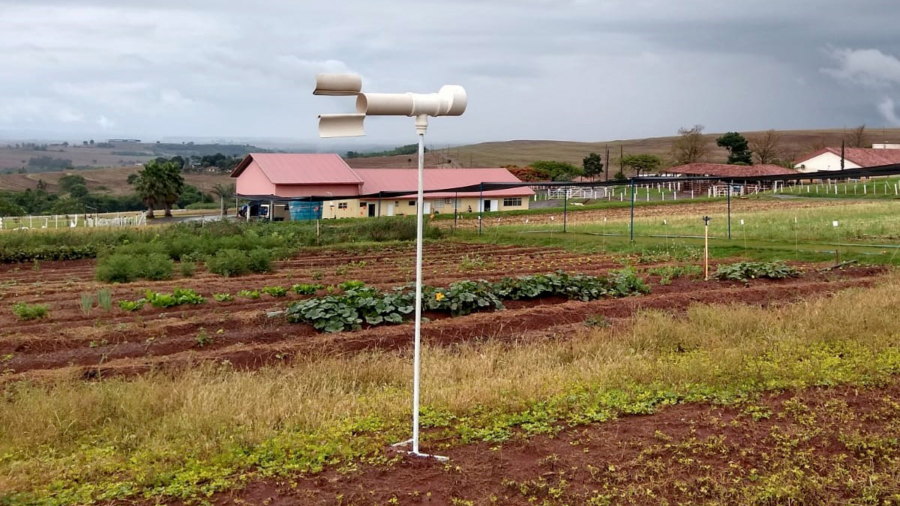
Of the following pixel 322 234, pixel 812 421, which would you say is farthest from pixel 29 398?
pixel 322 234

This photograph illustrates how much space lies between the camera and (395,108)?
5105mm

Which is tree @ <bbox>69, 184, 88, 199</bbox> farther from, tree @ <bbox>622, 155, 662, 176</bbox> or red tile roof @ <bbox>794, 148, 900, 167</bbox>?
red tile roof @ <bbox>794, 148, 900, 167</bbox>

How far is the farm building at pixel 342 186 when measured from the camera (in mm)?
50156

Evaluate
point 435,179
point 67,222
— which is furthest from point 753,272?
point 435,179

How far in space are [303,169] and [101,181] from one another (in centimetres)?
6885

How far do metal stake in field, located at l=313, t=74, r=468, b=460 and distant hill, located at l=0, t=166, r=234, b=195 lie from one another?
90427 millimetres

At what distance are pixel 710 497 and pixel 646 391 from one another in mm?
2058

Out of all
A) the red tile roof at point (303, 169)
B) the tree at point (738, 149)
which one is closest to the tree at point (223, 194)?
the red tile roof at point (303, 169)

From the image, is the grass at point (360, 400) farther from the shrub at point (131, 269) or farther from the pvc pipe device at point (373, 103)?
the shrub at point (131, 269)

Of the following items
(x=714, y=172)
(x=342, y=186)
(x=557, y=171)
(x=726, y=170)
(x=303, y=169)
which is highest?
(x=557, y=171)

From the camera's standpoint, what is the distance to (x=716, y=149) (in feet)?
492

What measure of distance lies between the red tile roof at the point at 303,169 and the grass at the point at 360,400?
44.0 m

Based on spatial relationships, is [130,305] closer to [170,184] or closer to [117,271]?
[117,271]

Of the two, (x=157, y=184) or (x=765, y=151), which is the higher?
(x=765, y=151)
